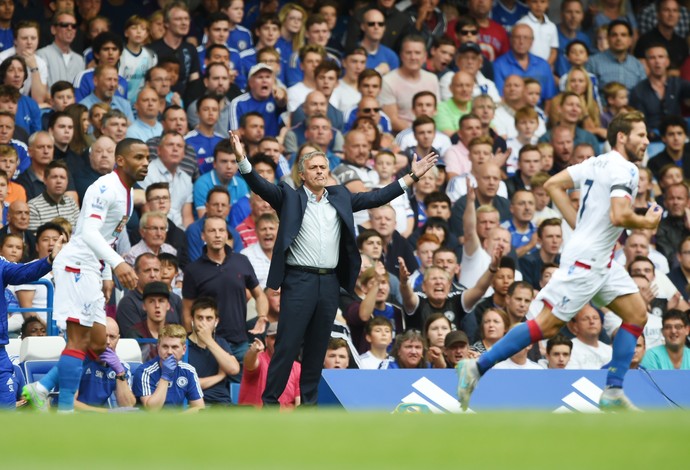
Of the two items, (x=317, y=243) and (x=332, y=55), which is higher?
(x=332, y=55)

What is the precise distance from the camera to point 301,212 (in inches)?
451

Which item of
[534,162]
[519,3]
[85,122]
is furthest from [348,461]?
[519,3]

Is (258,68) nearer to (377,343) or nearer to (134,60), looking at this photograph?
(134,60)

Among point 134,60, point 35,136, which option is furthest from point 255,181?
point 134,60

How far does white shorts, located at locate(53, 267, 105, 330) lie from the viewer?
36.9 ft

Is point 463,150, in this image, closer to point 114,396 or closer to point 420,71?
point 420,71

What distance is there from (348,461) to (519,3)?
629 inches

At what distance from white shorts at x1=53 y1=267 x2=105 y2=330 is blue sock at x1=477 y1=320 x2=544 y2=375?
3165mm

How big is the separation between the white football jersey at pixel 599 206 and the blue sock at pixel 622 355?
1.85ft

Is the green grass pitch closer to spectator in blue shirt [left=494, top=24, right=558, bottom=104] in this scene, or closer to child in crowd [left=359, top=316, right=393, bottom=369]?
child in crowd [left=359, top=316, right=393, bottom=369]

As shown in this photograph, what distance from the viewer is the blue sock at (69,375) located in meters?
11.3

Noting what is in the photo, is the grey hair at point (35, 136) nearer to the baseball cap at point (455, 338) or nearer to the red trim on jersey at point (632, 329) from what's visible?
the baseball cap at point (455, 338)

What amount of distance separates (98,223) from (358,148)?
18.0 ft

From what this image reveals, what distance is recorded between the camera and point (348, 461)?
6.07 metres
